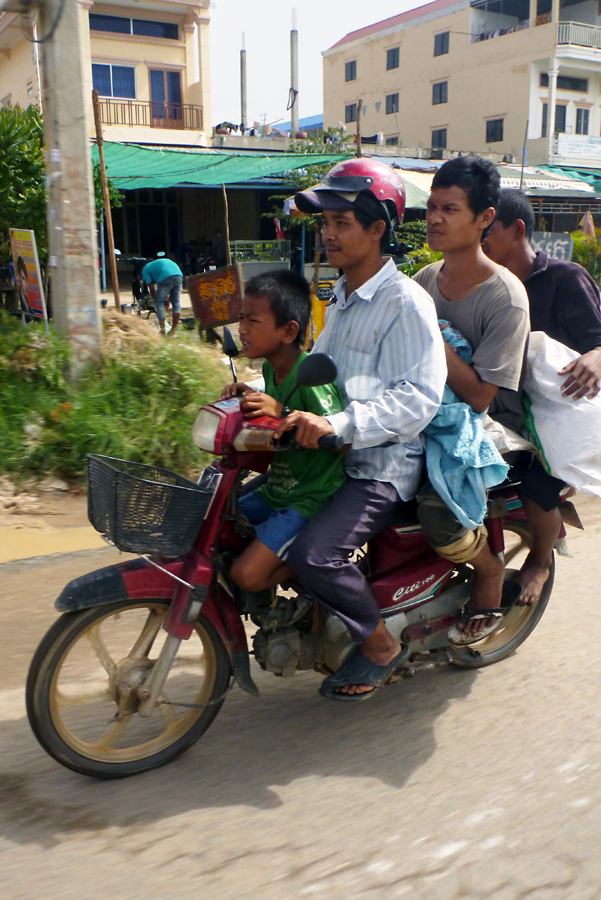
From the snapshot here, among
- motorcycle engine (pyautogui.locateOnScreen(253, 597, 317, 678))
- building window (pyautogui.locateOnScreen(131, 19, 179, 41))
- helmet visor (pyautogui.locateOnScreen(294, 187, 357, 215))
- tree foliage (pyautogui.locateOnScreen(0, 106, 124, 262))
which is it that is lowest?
motorcycle engine (pyautogui.locateOnScreen(253, 597, 317, 678))

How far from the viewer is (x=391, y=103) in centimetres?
4338

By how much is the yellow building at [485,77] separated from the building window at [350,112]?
29 cm

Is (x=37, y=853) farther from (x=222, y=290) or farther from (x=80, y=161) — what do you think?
(x=80, y=161)

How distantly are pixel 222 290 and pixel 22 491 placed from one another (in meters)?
2.10

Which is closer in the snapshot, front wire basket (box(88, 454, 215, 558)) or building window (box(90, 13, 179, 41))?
front wire basket (box(88, 454, 215, 558))

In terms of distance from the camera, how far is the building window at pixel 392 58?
4267 centimetres

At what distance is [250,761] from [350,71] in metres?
48.8

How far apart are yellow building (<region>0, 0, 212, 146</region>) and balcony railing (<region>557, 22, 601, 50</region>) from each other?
17.4 metres

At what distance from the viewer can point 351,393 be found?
2572 millimetres

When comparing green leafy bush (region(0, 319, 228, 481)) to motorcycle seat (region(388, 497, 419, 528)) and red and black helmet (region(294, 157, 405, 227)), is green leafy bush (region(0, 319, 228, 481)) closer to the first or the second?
motorcycle seat (region(388, 497, 419, 528))

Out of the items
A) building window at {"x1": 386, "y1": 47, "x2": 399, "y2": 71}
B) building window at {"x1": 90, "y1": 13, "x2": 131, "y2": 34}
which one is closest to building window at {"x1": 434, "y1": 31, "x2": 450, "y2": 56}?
building window at {"x1": 386, "y1": 47, "x2": 399, "y2": 71}

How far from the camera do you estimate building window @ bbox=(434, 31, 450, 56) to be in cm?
3975

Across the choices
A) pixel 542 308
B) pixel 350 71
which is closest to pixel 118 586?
pixel 542 308

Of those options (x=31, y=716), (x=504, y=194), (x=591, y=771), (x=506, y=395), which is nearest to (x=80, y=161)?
(x=504, y=194)
